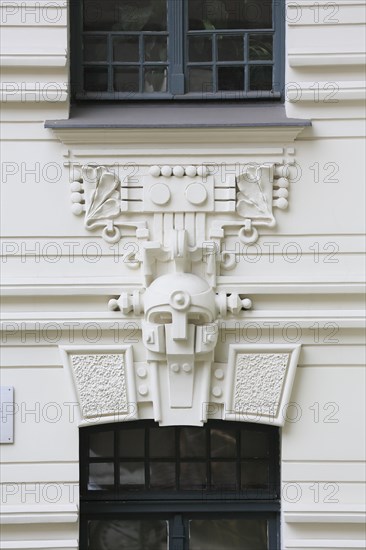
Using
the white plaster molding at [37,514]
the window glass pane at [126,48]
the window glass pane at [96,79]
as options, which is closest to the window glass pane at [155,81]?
the window glass pane at [126,48]

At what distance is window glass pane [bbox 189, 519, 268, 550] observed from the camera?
30.5 feet

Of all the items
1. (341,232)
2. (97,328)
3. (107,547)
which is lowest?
(107,547)

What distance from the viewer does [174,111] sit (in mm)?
9289

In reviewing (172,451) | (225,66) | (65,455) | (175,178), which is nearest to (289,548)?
(172,451)

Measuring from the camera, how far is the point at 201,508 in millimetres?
9273

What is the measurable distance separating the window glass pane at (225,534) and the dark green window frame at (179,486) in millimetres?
22

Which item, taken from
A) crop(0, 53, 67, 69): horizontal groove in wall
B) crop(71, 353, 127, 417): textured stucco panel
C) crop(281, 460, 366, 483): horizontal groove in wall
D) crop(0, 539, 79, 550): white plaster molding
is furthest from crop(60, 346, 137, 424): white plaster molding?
crop(0, 53, 67, 69): horizontal groove in wall

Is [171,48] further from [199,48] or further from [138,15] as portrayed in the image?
[138,15]

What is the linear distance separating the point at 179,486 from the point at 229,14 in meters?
3.35

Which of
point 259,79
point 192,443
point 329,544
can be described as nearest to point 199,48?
point 259,79

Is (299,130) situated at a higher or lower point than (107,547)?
higher

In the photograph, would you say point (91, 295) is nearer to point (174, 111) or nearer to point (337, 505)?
point (174, 111)

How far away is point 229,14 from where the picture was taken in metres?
9.42

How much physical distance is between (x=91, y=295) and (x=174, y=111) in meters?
1.42
